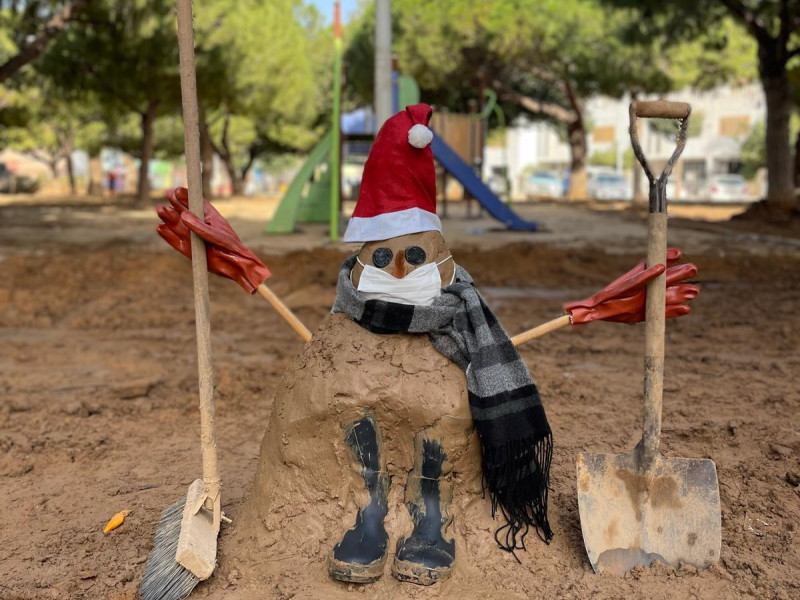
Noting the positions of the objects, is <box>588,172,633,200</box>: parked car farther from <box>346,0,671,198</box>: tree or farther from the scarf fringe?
the scarf fringe

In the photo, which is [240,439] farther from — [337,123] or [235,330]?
[337,123]

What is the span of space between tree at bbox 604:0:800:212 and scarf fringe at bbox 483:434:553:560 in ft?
45.5

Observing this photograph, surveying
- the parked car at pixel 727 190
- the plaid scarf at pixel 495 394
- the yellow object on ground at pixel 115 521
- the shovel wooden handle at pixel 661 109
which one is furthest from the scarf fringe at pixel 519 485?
the parked car at pixel 727 190

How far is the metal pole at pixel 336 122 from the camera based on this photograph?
33.3 ft

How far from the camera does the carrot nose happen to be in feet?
8.07

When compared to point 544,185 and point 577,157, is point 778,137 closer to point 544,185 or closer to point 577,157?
point 577,157

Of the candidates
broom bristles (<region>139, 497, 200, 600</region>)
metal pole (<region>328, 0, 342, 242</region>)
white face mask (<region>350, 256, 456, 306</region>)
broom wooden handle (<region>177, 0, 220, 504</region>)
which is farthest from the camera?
metal pole (<region>328, 0, 342, 242</region>)

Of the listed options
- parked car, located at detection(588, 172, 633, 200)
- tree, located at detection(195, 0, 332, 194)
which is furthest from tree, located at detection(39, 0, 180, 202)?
parked car, located at detection(588, 172, 633, 200)

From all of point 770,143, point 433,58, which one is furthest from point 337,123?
point 433,58

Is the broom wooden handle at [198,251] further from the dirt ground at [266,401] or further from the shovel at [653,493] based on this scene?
the shovel at [653,493]

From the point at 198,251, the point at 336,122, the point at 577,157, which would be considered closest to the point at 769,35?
the point at 336,122

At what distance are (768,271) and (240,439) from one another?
681 centimetres

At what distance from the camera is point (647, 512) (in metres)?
2.45

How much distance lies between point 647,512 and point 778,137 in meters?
14.5
